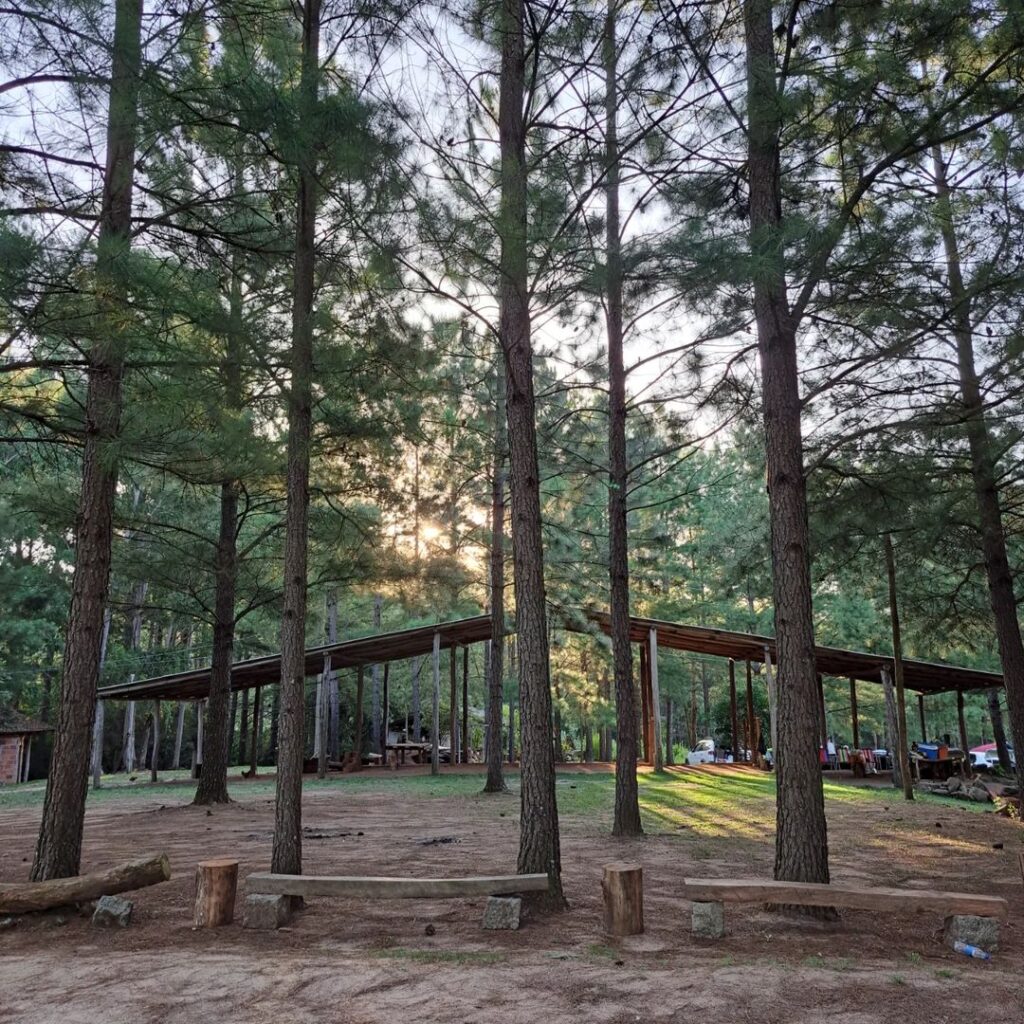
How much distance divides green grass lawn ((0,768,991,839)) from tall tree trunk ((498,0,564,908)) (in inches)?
170

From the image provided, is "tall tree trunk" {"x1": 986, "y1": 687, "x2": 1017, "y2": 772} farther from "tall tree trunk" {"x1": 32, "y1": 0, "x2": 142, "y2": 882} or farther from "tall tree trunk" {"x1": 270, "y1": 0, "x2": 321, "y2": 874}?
"tall tree trunk" {"x1": 32, "y1": 0, "x2": 142, "y2": 882}

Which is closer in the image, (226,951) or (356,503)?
(226,951)

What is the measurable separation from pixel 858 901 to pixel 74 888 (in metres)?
4.90

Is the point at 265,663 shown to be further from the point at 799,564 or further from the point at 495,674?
the point at 799,564

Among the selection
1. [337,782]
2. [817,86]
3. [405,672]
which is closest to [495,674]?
[337,782]

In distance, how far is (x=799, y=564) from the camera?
5.12 meters

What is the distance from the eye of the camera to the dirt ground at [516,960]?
3334mm

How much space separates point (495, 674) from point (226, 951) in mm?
9918

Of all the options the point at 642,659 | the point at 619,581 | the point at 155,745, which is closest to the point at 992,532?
the point at 619,581

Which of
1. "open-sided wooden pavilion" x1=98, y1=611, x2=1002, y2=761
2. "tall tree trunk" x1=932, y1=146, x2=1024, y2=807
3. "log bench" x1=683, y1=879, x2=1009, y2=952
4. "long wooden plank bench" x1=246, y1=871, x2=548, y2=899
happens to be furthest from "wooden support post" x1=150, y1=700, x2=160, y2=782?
"tall tree trunk" x1=932, y1=146, x2=1024, y2=807

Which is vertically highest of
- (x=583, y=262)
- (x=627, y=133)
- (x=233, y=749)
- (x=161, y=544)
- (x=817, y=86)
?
(x=627, y=133)

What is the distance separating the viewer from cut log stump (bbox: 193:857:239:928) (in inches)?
194

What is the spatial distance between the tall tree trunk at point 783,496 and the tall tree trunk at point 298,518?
3075 mm

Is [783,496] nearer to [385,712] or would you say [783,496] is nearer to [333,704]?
[385,712]
